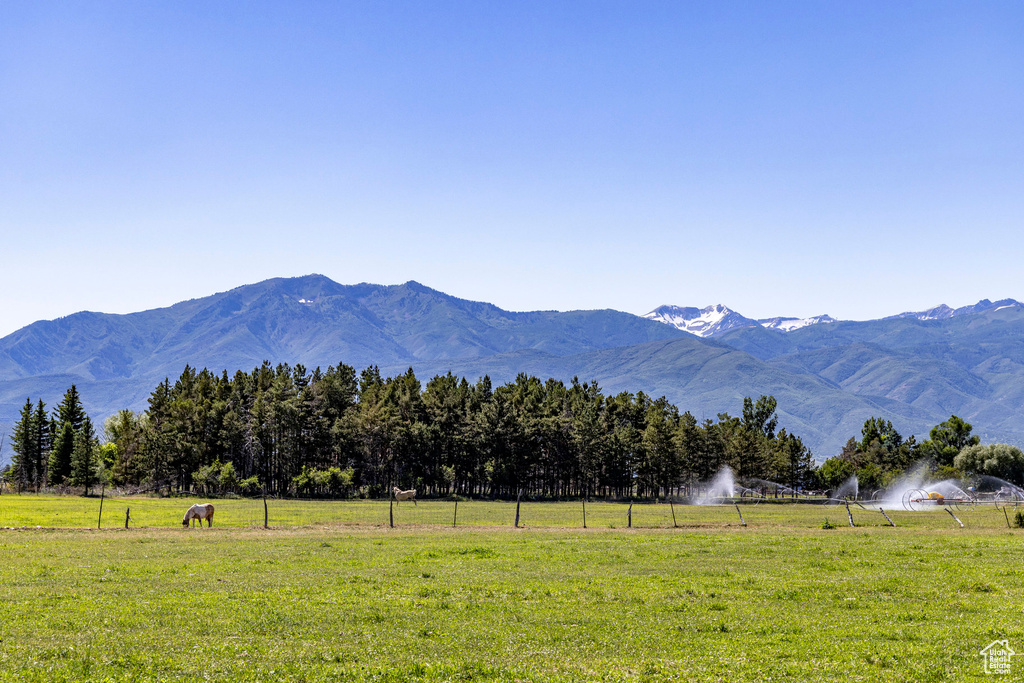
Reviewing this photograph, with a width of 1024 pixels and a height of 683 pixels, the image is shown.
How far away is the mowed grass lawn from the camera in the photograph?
16844mm

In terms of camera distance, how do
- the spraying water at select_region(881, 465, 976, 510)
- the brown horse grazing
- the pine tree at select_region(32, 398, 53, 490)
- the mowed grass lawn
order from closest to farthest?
the mowed grass lawn → the brown horse grazing → the spraying water at select_region(881, 465, 976, 510) → the pine tree at select_region(32, 398, 53, 490)

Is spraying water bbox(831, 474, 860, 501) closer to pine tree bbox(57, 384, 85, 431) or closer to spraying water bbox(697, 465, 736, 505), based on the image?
spraying water bbox(697, 465, 736, 505)

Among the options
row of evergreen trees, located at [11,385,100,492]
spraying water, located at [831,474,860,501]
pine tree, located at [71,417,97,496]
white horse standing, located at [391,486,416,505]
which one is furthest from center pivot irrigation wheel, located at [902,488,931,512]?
row of evergreen trees, located at [11,385,100,492]

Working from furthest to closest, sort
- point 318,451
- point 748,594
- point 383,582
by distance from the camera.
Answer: point 318,451, point 383,582, point 748,594

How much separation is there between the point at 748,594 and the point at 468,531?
29.4m

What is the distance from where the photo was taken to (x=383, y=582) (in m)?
27.6

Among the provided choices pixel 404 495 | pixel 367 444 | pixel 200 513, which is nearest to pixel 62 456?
pixel 367 444

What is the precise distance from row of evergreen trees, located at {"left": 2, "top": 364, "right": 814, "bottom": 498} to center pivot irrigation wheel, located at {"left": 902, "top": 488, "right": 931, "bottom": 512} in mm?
42145

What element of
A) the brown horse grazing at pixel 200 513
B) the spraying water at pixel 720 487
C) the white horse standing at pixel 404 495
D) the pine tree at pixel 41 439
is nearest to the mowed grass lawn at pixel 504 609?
the brown horse grazing at pixel 200 513

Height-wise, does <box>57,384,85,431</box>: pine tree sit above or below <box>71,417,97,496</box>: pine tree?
above

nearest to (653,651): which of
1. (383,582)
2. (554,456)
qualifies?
(383,582)

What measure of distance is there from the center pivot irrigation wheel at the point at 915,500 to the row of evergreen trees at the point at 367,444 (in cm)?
4215

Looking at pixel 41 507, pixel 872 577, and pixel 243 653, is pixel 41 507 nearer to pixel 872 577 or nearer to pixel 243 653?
pixel 243 653

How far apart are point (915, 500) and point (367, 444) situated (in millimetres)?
82958
